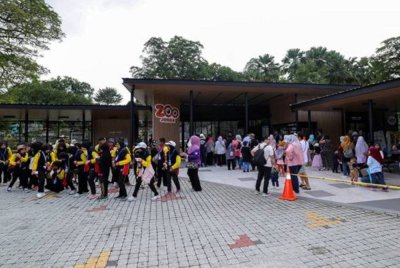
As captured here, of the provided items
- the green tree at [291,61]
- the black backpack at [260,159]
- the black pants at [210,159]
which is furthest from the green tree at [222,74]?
the black backpack at [260,159]

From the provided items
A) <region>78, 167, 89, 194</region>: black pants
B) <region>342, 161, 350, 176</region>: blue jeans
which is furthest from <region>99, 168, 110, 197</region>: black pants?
<region>342, 161, 350, 176</region>: blue jeans

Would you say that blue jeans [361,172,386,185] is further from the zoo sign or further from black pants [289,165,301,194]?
the zoo sign

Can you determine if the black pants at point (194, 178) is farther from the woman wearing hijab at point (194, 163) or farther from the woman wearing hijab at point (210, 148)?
the woman wearing hijab at point (210, 148)

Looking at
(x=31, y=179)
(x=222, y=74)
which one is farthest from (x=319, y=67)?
(x=31, y=179)

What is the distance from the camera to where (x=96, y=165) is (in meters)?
8.67

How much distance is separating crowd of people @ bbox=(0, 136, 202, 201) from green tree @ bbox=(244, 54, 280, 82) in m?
33.6

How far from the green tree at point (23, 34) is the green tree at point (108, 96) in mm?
47386

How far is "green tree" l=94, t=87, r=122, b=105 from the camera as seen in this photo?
65.5m

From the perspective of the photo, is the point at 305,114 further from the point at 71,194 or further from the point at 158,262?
the point at 158,262

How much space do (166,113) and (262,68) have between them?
29.4 meters

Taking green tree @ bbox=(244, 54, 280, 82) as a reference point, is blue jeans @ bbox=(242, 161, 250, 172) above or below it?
below

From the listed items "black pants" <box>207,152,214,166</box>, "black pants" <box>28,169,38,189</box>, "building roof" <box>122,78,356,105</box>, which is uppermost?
"building roof" <box>122,78,356,105</box>

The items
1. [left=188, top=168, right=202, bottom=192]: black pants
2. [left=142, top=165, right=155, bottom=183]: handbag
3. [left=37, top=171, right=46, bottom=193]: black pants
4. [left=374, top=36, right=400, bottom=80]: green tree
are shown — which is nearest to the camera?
[left=142, top=165, right=155, bottom=183]: handbag

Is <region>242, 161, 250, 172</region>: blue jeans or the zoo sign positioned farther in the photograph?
the zoo sign
